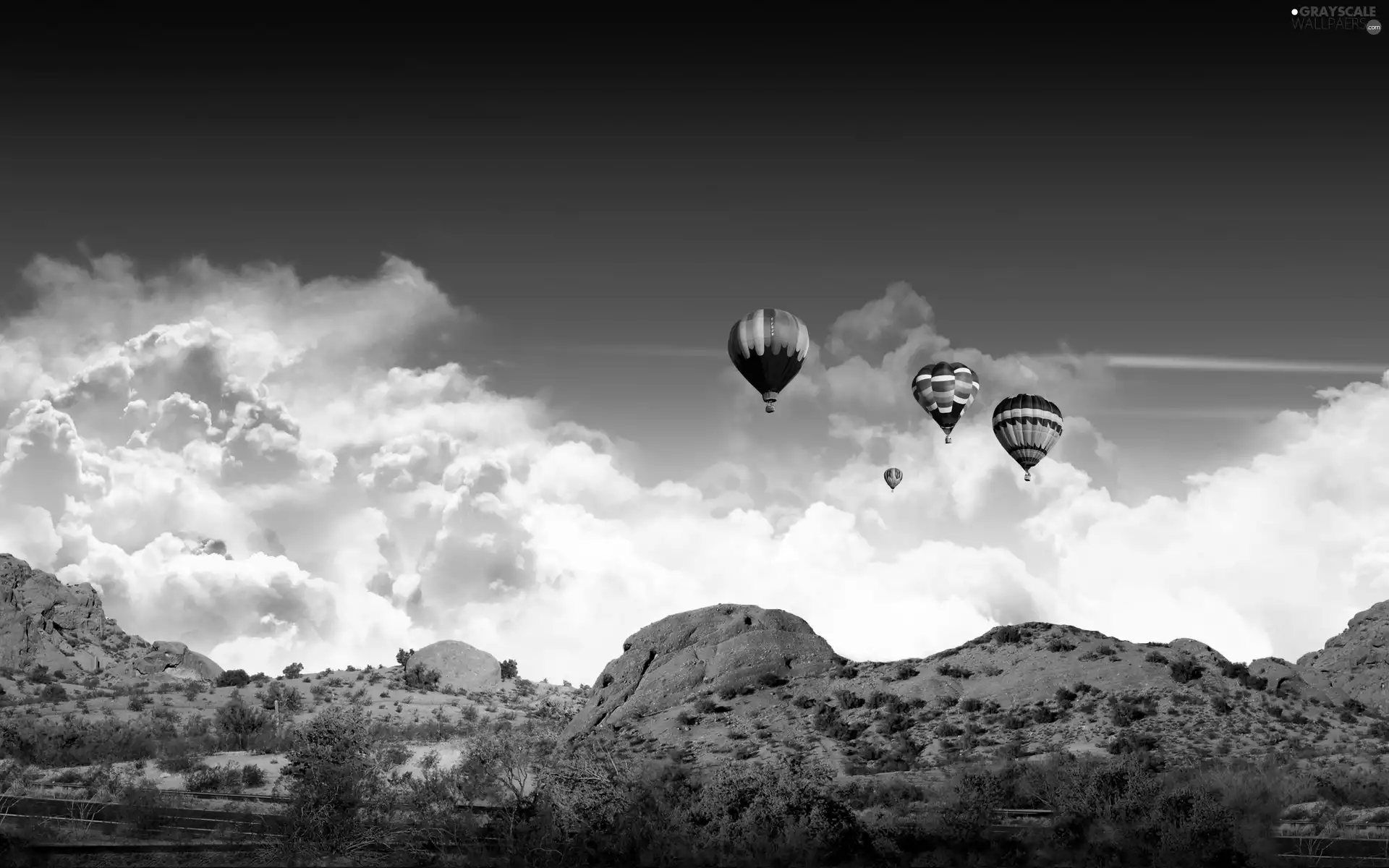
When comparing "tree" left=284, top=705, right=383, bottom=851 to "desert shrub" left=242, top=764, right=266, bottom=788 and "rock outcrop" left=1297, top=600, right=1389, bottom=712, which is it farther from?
"rock outcrop" left=1297, top=600, right=1389, bottom=712

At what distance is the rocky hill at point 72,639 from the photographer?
97.1 m

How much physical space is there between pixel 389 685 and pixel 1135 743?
238 ft

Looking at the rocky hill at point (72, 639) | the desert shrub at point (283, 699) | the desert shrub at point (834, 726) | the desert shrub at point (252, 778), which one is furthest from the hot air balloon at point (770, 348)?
the rocky hill at point (72, 639)

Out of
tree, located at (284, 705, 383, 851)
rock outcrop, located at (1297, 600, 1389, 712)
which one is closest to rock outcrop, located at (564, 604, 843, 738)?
tree, located at (284, 705, 383, 851)

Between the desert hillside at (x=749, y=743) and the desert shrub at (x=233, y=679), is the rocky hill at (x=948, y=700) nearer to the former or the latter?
the desert hillside at (x=749, y=743)

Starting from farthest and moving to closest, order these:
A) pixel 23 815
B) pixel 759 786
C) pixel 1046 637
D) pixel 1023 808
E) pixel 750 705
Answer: pixel 1046 637, pixel 750 705, pixel 1023 808, pixel 23 815, pixel 759 786

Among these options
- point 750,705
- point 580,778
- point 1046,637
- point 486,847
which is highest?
point 1046,637

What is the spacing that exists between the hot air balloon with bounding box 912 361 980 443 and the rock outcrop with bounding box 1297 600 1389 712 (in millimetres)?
47190

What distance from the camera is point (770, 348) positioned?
152ft

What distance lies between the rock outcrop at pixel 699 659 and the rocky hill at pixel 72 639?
56608mm

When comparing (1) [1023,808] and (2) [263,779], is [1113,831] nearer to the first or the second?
(1) [1023,808]

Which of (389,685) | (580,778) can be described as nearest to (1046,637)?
(580,778)

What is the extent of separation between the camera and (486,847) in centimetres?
2694

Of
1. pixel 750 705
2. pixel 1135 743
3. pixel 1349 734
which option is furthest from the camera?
pixel 750 705
